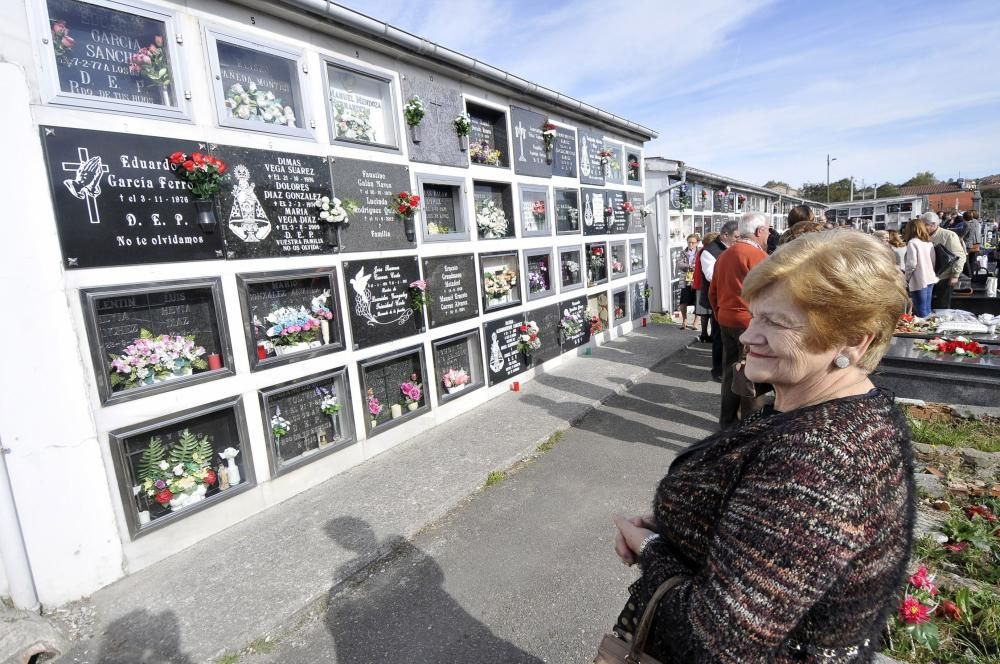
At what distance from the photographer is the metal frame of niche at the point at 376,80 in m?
4.25

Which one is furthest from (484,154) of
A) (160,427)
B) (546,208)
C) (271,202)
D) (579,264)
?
(160,427)

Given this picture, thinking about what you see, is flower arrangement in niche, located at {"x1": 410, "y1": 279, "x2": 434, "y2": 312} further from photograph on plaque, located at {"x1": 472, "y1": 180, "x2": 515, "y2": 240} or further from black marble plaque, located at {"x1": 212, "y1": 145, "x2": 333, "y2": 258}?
photograph on plaque, located at {"x1": 472, "y1": 180, "x2": 515, "y2": 240}

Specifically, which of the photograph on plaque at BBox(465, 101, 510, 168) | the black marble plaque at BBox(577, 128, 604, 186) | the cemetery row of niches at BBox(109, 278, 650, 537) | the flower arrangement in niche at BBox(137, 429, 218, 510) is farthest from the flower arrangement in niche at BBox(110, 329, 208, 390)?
the black marble plaque at BBox(577, 128, 604, 186)

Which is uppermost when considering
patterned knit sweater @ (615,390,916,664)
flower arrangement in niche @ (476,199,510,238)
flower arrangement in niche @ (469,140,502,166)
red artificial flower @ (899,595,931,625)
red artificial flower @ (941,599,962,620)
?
flower arrangement in niche @ (469,140,502,166)

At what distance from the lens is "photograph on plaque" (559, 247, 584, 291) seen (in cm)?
759

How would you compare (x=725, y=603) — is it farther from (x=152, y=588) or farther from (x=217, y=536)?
(x=217, y=536)

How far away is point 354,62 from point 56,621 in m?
4.35

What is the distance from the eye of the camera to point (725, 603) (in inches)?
37.7

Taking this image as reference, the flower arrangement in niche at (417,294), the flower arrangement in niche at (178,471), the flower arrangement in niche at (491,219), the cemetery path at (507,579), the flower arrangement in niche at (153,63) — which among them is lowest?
the cemetery path at (507,579)

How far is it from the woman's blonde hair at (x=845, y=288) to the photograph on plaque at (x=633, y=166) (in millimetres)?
9126

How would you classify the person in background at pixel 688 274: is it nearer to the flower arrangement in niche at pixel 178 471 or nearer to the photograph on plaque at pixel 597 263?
the photograph on plaque at pixel 597 263

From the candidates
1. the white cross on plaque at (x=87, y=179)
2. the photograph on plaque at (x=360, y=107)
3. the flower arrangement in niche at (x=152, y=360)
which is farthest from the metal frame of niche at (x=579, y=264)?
the white cross on plaque at (x=87, y=179)

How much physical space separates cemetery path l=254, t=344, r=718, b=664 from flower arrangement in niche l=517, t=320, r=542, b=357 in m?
2.08

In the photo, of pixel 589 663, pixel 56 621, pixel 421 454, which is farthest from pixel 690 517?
pixel 421 454
